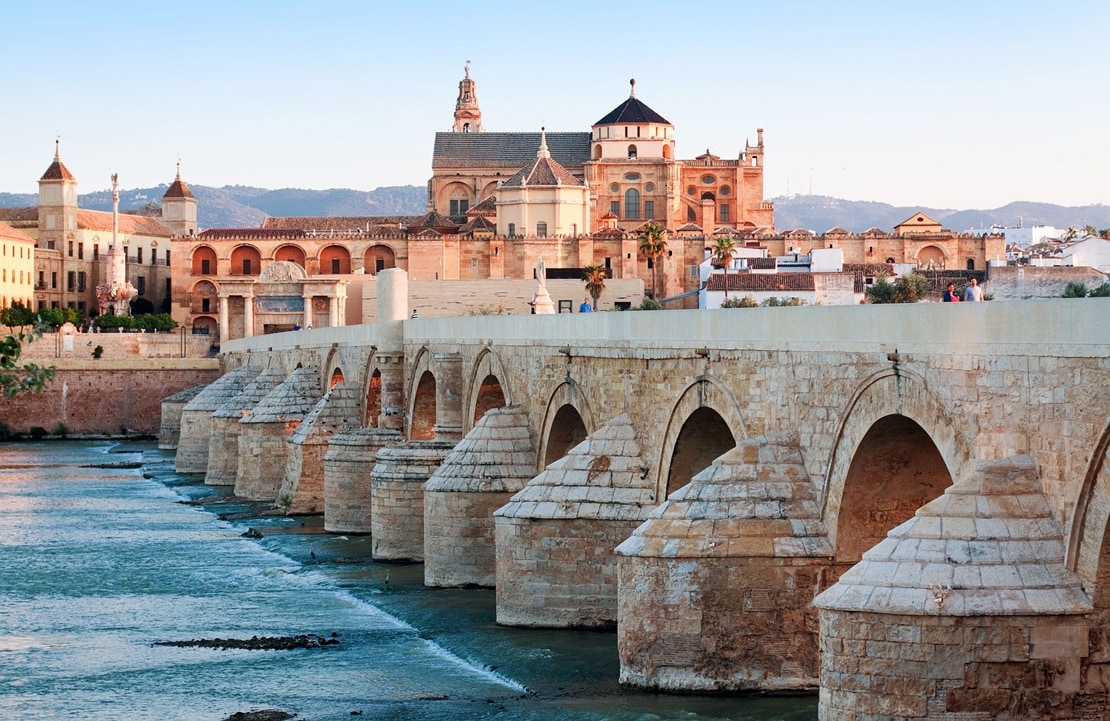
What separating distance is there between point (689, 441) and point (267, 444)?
21728 millimetres

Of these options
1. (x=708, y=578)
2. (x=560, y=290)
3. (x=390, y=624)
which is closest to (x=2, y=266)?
(x=560, y=290)

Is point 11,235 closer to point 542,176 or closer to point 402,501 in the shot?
point 542,176

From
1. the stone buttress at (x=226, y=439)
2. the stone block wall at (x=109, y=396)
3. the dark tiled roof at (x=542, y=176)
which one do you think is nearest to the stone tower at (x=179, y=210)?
the dark tiled roof at (x=542, y=176)

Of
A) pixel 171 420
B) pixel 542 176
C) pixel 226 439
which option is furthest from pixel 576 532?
pixel 542 176

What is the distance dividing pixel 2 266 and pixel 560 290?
113ft

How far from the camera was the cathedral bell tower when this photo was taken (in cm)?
11956

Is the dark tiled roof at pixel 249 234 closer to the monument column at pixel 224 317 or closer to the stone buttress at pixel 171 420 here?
the monument column at pixel 224 317

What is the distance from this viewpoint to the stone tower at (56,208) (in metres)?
102

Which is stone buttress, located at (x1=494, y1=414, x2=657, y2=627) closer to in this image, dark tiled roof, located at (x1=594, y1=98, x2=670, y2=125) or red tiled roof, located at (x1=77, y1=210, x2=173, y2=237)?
dark tiled roof, located at (x1=594, y1=98, x2=670, y2=125)

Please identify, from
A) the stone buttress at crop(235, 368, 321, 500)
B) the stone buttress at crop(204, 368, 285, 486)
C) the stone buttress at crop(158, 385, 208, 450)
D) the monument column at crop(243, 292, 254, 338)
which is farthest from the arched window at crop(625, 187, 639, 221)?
the stone buttress at crop(235, 368, 321, 500)

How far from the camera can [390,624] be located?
1989 cm

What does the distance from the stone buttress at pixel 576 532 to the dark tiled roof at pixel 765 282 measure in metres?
34.6

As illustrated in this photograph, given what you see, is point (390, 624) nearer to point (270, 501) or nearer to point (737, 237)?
point (270, 501)

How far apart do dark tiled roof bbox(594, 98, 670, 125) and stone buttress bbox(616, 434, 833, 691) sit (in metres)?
78.4
